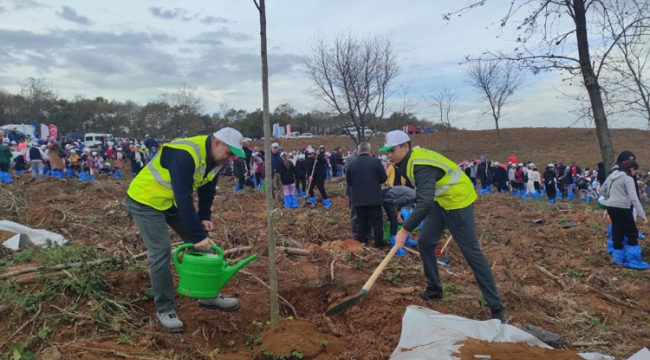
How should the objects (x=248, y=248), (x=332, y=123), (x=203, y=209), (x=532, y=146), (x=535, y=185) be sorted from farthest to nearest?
(x=332, y=123) < (x=532, y=146) < (x=535, y=185) < (x=248, y=248) < (x=203, y=209)

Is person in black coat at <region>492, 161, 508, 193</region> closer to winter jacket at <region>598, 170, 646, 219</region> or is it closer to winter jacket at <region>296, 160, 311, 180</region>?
winter jacket at <region>296, 160, 311, 180</region>

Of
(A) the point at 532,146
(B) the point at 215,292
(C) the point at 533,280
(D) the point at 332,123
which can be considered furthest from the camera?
(D) the point at 332,123

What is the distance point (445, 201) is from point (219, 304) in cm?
224

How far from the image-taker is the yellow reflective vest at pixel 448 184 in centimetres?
420


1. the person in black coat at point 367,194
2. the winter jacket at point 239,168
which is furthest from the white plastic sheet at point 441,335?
the winter jacket at point 239,168

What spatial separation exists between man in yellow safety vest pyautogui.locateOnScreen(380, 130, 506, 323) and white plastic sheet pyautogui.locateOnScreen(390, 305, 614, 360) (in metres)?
0.62

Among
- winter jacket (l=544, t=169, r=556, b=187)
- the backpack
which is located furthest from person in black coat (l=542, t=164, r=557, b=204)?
the backpack

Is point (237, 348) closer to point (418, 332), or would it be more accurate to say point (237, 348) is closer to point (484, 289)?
point (418, 332)

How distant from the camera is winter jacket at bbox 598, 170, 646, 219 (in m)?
6.99

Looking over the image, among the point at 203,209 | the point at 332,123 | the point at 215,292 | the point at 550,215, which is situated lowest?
the point at 550,215

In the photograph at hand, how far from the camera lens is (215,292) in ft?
12.1

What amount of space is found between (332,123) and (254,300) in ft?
159

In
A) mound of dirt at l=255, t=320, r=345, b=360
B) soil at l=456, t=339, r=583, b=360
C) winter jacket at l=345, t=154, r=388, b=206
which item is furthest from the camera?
winter jacket at l=345, t=154, r=388, b=206

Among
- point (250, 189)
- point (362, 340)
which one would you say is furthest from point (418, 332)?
point (250, 189)
